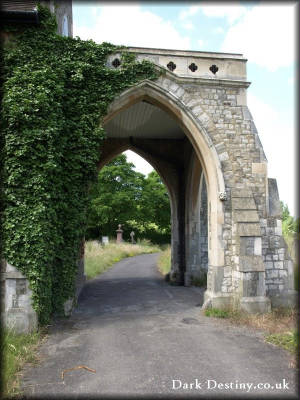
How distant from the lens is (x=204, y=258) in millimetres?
11492

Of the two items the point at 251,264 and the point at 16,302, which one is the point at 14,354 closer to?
the point at 16,302

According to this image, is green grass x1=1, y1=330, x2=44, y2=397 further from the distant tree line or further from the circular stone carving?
the distant tree line

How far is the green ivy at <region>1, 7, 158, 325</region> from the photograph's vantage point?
18.4 ft

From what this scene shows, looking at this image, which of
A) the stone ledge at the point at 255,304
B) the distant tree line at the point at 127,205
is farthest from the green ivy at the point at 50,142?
the distant tree line at the point at 127,205

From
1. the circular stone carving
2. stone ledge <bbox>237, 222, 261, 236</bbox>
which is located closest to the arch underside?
the circular stone carving

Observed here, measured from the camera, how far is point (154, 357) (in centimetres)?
458

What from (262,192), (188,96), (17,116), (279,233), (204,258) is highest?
(188,96)

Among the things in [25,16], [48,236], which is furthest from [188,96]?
[48,236]

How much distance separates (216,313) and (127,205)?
22.9 metres

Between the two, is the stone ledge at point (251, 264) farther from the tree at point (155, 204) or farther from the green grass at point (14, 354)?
the tree at point (155, 204)

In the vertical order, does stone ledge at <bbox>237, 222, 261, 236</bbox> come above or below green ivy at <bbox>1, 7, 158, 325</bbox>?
below

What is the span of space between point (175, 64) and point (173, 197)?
19.1ft

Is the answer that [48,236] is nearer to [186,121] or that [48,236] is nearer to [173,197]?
[186,121]

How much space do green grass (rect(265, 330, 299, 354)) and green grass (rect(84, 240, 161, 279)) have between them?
8828 mm
